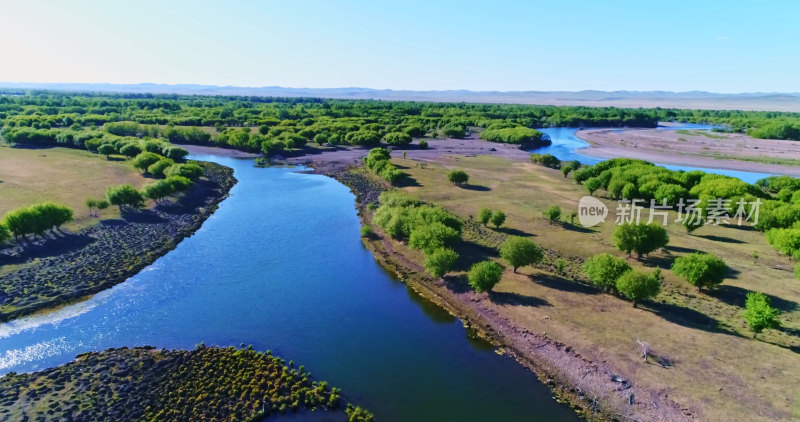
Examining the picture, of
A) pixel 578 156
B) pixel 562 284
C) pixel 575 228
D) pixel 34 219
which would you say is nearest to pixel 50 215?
pixel 34 219

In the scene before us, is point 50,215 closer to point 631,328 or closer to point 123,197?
point 123,197

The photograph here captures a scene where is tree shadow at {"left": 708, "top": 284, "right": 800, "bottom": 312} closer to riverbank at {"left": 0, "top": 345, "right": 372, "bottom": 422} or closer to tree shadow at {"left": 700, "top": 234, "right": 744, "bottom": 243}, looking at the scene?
tree shadow at {"left": 700, "top": 234, "right": 744, "bottom": 243}

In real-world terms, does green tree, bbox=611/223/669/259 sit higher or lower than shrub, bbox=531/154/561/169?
lower

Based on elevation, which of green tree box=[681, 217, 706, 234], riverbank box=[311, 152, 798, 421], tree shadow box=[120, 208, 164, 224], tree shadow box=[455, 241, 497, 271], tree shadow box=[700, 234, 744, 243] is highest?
green tree box=[681, 217, 706, 234]

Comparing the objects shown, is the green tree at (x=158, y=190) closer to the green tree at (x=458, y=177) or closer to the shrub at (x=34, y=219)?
the shrub at (x=34, y=219)

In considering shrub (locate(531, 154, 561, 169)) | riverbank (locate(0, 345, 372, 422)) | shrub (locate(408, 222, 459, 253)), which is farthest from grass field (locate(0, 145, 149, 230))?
shrub (locate(531, 154, 561, 169))

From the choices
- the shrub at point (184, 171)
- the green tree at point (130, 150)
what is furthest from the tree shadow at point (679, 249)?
the green tree at point (130, 150)

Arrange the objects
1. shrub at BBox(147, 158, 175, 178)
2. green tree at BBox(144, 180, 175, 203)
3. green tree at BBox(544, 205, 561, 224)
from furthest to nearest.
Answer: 1. shrub at BBox(147, 158, 175, 178)
2. green tree at BBox(144, 180, 175, 203)
3. green tree at BBox(544, 205, 561, 224)
